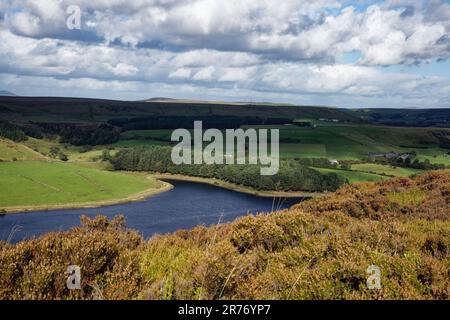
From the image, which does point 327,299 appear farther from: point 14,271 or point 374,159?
point 374,159

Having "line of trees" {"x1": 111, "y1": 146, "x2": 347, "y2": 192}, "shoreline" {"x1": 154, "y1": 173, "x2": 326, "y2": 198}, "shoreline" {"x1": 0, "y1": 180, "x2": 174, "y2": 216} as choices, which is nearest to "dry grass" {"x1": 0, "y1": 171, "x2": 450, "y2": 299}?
"shoreline" {"x1": 0, "y1": 180, "x2": 174, "y2": 216}

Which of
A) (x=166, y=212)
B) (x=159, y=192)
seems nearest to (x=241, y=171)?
Answer: (x=159, y=192)

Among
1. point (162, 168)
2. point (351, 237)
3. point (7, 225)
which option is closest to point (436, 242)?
point (351, 237)

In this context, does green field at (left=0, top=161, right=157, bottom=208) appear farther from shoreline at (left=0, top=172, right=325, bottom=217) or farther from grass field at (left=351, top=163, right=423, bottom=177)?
grass field at (left=351, top=163, right=423, bottom=177)

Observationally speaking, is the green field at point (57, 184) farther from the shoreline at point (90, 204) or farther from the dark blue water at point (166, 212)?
the dark blue water at point (166, 212)

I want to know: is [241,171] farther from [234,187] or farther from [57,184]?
[57,184]
